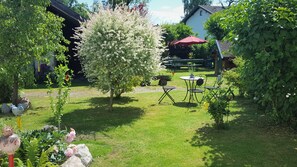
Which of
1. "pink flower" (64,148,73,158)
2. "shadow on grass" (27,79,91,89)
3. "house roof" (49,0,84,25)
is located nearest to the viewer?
"pink flower" (64,148,73,158)

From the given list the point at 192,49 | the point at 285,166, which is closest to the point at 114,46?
the point at 285,166

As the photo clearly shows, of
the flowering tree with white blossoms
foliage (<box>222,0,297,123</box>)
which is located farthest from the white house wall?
foliage (<box>222,0,297,123</box>)

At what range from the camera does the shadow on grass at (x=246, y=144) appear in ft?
17.1

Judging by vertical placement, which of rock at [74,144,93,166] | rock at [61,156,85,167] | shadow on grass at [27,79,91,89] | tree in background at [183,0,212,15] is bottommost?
rock at [74,144,93,166]

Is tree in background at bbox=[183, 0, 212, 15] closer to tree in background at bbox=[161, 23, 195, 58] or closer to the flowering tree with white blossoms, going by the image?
tree in background at bbox=[161, 23, 195, 58]

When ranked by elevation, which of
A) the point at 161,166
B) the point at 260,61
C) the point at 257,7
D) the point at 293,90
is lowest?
the point at 161,166

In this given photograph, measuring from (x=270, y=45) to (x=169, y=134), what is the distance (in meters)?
3.03

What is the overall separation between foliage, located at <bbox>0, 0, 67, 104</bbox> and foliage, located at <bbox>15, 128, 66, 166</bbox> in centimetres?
452

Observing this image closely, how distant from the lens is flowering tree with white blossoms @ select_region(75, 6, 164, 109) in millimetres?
8266

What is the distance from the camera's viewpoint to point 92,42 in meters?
Answer: 8.41

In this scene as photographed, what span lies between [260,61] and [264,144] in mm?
1812

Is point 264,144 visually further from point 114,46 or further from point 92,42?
point 92,42

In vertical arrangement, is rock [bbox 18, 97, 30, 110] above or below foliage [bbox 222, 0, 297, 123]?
below

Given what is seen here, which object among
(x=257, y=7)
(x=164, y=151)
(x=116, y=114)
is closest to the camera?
(x=164, y=151)
